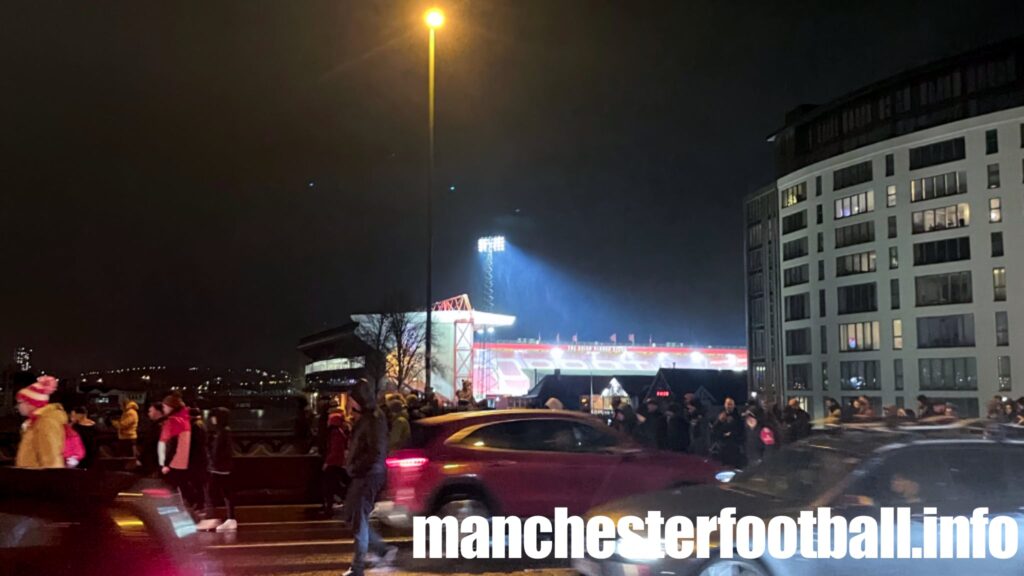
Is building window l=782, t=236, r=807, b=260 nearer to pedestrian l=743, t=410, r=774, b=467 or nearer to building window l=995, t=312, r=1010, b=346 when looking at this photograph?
building window l=995, t=312, r=1010, b=346

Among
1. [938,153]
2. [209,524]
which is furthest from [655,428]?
[938,153]

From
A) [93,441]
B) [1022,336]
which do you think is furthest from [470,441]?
[1022,336]

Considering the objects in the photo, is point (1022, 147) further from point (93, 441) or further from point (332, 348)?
point (332, 348)

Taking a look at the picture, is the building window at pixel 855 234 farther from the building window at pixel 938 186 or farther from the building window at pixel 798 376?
the building window at pixel 798 376

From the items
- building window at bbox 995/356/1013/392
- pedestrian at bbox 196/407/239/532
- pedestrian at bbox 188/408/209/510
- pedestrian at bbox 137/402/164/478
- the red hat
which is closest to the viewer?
the red hat

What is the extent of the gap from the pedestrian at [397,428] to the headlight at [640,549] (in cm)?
382

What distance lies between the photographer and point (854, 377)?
63656mm

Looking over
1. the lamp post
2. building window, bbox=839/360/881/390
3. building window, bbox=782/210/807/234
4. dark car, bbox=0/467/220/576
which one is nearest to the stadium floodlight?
building window, bbox=782/210/807/234

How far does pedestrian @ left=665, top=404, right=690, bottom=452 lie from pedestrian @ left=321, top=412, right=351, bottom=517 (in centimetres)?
552

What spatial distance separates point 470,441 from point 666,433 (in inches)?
246

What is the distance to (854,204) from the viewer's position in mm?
64500

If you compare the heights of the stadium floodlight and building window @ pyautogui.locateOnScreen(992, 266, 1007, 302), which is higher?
the stadium floodlight

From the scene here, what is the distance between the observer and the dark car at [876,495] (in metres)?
6.52

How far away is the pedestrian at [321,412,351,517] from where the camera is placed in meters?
13.2
